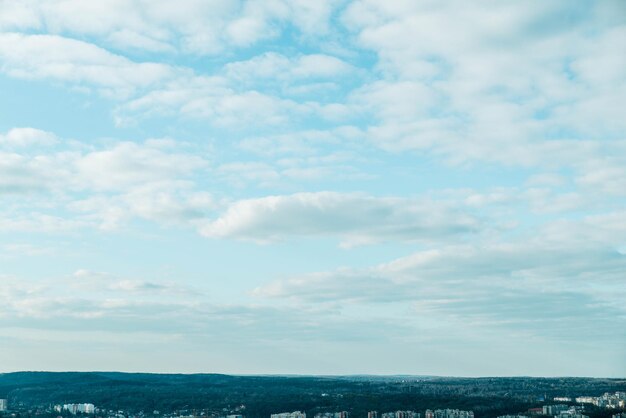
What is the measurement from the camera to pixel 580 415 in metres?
194

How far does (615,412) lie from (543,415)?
18.0m

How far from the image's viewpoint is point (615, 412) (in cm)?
19775

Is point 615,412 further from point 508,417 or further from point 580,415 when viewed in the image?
point 508,417

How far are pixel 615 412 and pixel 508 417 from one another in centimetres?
2755

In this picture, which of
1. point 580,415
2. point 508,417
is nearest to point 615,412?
point 580,415

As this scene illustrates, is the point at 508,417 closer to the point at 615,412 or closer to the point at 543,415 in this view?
the point at 543,415

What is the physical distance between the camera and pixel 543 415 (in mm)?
198375

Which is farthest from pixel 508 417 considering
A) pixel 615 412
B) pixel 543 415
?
pixel 615 412

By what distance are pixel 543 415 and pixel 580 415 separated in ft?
29.5

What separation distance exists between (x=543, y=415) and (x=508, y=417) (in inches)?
388

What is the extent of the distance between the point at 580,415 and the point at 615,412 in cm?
1045
